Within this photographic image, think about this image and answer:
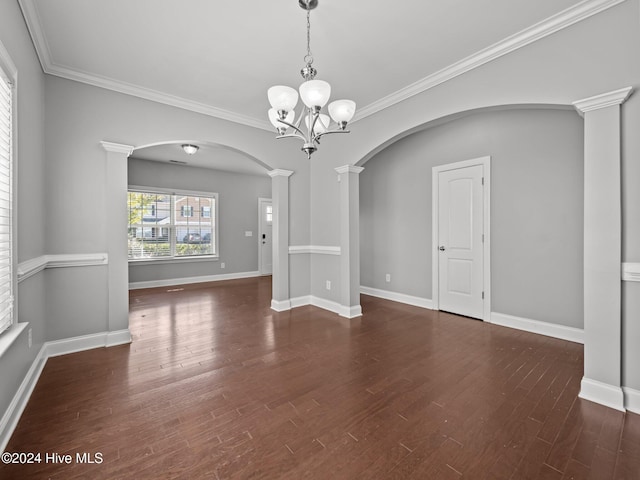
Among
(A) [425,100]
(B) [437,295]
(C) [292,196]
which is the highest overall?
(A) [425,100]

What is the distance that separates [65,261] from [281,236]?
8.24ft

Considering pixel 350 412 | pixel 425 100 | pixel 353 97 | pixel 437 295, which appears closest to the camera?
pixel 350 412

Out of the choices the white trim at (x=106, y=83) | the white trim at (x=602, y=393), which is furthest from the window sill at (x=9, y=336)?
the white trim at (x=602, y=393)

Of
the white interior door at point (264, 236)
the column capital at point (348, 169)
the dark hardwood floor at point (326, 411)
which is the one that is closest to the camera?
the dark hardwood floor at point (326, 411)

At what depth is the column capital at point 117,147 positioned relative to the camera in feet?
10.3

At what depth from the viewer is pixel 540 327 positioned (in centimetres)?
345

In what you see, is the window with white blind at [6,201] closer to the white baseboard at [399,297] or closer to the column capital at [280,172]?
the column capital at [280,172]

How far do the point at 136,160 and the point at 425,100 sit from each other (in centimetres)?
601

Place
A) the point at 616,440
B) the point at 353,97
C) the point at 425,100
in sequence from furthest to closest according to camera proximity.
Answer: the point at 353,97 < the point at 425,100 < the point at 616,440

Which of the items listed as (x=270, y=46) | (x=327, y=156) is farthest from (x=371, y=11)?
(x=327, y=156)

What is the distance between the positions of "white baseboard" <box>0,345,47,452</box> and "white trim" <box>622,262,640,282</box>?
3.93 m

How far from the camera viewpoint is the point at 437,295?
4465 millimetres

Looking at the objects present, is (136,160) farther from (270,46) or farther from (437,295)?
(437,295)

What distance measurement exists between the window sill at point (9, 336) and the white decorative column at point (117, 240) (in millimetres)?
1207
